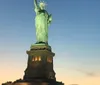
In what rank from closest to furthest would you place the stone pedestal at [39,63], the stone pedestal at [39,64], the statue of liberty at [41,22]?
the stone pedestal at [39,64]
the stone pedestal at [39,63]
the statue of liberty at [41,22]

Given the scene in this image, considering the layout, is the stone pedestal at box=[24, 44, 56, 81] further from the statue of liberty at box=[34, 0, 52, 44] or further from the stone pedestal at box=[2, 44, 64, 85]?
the statue of liberty at box=[34, 0, 52, 44]

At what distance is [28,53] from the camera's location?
4178cm

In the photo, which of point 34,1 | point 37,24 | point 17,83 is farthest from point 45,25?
point 17,83

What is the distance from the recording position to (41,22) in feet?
143

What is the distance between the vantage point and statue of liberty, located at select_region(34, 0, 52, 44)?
43.1 m

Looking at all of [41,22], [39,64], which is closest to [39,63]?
[39,64]

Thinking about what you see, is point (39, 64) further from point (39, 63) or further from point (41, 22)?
point (41, 22)

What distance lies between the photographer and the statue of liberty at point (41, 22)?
141 feet

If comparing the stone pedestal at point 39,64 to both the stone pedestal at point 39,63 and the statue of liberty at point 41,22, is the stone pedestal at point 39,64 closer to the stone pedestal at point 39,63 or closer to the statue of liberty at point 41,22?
the stone pedestal at point 39,63

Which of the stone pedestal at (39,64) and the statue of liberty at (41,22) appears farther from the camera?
the statue of liberty at (41,22)

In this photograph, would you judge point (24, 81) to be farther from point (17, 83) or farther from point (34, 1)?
point (34, 1)

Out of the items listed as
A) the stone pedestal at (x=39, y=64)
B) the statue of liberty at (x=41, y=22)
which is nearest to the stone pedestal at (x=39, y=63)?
the stone pedestal at (x=39, y=64)

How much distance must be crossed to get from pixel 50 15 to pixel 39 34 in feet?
14.8

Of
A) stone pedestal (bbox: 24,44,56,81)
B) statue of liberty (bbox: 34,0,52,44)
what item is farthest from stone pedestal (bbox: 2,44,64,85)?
statue of liberty (bbox: 34,0,52,44)
